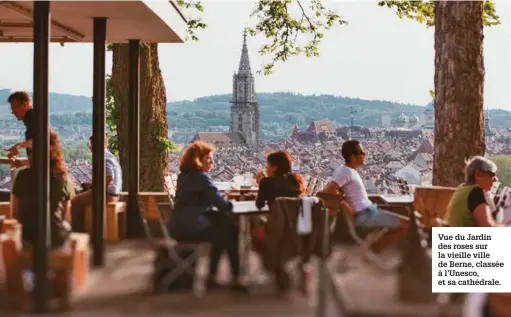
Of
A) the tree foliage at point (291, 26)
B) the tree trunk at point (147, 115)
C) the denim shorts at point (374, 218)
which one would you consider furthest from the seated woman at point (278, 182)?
the tree foliage at point (291, 26)

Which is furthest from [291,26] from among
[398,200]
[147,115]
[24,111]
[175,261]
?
[175,261]

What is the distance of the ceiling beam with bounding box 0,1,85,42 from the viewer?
8.72 meters

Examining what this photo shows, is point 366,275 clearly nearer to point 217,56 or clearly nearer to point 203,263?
point 203,263

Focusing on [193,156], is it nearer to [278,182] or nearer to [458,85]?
[278,182]

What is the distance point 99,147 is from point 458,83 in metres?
4.72

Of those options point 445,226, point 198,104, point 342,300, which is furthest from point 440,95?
point 198,104

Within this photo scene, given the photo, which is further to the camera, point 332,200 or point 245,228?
point 332,200

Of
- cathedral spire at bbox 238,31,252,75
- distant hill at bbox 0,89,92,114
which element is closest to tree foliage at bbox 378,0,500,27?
cathedral spire at bbox 238,31,252,75

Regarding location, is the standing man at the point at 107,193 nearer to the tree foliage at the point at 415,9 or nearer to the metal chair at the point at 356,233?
the metal chair at the point at 356,233

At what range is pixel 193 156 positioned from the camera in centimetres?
773

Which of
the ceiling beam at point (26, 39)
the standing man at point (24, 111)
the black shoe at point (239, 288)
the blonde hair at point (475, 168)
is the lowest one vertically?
the black shoe at point (239, 288)

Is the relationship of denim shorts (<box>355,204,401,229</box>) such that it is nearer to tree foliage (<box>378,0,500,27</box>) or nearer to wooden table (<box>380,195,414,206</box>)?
wooden table (<box>380,195,414,206</box>)

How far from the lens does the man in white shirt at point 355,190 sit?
9.08 metres

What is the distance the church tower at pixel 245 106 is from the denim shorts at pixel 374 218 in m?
24.8
